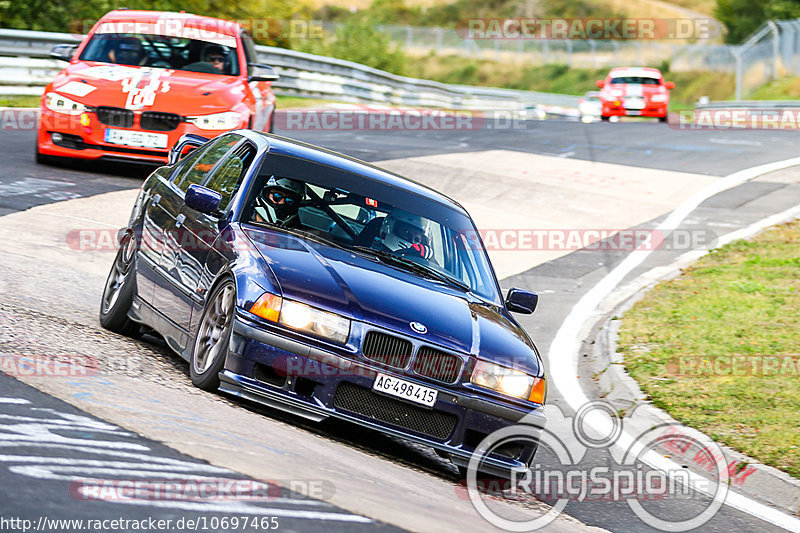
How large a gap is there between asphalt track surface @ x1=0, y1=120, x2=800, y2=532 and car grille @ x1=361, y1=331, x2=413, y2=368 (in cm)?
→ 60

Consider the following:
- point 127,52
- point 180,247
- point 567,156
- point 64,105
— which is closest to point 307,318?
point 180,247

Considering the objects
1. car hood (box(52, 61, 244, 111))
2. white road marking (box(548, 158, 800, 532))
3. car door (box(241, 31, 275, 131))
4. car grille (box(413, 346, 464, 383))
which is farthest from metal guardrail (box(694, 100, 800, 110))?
car grille (box(413, 346, 464, 383))

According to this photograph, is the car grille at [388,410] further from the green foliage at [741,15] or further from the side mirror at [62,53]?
the green foliage at [741,15]

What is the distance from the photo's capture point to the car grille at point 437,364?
19.5ft

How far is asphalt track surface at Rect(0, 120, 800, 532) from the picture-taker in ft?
20.5

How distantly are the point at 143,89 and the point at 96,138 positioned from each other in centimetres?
79

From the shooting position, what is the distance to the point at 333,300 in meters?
5.95

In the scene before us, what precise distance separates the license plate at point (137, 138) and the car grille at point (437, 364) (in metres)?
8.27

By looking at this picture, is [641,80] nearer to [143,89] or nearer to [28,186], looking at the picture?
[143,89]

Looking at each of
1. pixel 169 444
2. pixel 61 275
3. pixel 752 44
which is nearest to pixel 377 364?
pixel 169 444

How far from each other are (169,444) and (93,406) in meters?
0.68

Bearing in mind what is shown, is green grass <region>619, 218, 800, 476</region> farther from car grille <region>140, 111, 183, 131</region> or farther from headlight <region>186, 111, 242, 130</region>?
car grille <region>140, 111, 183, 131</region>

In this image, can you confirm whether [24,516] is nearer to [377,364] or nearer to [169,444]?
[169,444]

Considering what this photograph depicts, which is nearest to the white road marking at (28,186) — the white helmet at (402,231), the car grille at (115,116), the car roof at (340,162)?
the car grille at (115,116)
